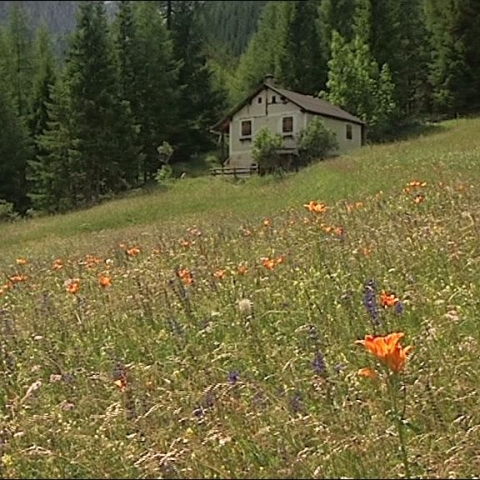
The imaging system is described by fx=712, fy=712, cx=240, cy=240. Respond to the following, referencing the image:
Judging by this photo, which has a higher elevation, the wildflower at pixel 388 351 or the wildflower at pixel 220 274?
the wildflower at pixel 388 351

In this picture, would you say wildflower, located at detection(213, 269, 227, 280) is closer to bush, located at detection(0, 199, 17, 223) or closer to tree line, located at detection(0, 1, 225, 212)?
tree line, located at detection(0, 1, 225, 212)

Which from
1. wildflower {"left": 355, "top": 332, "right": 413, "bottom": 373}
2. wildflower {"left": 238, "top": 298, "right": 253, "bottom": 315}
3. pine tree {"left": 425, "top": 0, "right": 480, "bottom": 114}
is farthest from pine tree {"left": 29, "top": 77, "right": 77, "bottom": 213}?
wildflower {"left": 355, "top": 332, "right": 413, "bottom": 373}

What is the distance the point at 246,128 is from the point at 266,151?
19.8 feet

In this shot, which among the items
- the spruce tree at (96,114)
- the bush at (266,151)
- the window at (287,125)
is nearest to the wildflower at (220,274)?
the spruce tree at (96,114)

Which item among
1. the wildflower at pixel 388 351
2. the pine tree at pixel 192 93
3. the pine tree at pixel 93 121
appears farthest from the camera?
the pine tree at pixel 192 93

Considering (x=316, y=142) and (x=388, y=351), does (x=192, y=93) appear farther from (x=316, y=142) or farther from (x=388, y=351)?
(x=388, y=351)

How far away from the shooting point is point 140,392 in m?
2.76

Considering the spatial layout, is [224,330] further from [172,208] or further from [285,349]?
[172,208]

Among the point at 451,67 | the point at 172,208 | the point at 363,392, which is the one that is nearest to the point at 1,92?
the point at 172,208

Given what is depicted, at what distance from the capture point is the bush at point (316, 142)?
36.4m

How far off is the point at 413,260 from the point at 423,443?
7.60 ft

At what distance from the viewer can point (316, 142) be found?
36.7m

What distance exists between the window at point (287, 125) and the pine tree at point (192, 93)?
9.63m

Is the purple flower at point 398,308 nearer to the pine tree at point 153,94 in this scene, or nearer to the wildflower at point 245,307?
the wildflower at point 245,307
